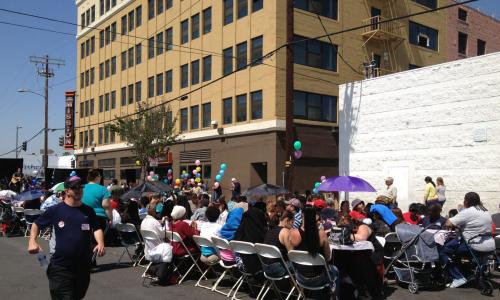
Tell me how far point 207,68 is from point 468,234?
→ 2394cm

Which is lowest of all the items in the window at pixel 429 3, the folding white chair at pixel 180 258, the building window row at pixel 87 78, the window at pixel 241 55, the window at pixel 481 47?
the folding white chair at pixel 180 258

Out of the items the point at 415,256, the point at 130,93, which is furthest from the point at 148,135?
the point at 415,256

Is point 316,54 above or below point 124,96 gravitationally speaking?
above

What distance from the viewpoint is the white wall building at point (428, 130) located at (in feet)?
51.3

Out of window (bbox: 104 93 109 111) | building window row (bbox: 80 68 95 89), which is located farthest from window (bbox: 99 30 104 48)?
window (bbox: 104 93 109 111)

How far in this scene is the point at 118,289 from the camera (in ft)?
27.1

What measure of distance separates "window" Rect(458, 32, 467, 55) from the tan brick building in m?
2.32

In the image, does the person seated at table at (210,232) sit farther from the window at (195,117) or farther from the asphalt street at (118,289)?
the window at (195,117)

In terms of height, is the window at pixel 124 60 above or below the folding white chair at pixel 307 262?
above

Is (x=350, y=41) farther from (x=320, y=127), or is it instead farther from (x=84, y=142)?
(x=84, y=142)

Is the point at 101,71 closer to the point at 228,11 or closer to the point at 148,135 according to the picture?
the point at 148,135

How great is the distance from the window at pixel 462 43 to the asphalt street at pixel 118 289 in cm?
3185

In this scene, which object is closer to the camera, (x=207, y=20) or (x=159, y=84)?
(x=207, y=20)

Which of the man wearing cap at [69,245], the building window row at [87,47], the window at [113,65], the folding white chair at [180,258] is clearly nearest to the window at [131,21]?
the window at [113,65]
